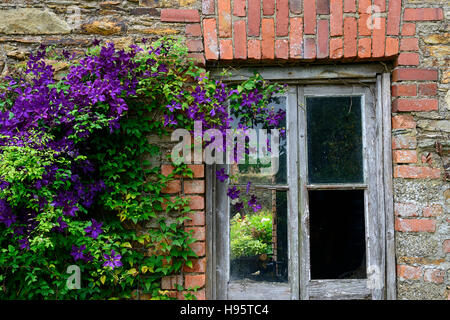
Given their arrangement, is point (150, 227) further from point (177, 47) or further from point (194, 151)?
point (177, 47)

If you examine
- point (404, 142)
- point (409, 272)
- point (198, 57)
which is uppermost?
point (198, 57)

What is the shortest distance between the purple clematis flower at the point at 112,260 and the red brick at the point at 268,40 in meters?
1.37

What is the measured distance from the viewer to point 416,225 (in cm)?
233

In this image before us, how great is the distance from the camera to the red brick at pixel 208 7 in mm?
2379

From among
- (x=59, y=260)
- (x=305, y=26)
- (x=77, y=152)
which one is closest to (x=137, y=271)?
(x=59, y=260)

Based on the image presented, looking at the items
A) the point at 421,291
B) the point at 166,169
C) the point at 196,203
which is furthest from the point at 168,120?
the point at 421,291

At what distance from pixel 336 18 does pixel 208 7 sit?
735mm

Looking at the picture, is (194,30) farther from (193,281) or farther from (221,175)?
(193,281)

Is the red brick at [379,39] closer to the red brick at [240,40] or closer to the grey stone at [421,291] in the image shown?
the red brick at [240,40]

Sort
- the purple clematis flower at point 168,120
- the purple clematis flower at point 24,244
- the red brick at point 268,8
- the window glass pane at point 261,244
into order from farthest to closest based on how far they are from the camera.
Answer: the window glass pane at point 261,244 → the red brick at point 268,8 → the purple clematis flower at point 168,120 → the purple clematis flower at point 24,244

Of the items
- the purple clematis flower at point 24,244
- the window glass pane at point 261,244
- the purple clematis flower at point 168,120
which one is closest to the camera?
the purple clematis flower at point 24,244

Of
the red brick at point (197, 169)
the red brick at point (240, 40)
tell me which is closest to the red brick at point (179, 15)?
the red brick at point (240, 40)

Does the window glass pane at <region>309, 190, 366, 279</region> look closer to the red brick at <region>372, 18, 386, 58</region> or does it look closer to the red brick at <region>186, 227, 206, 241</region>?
the red brick at <region>186, 227, 206, 241</region>

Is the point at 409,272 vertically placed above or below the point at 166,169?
below
